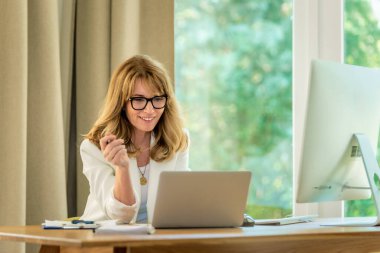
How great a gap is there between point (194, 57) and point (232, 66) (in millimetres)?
199

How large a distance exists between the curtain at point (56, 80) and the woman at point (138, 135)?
0.41 m

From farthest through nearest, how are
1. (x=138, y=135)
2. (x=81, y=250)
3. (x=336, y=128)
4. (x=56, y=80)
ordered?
(x=56, y=80) < (x=138, y=135) < (x=336, y=128) < (x=81, y=250)

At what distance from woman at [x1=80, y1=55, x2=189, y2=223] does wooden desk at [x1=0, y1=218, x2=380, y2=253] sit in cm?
47

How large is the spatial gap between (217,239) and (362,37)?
2.10 meters

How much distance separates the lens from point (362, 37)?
365 centimetres

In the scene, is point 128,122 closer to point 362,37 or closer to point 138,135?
point 138,135

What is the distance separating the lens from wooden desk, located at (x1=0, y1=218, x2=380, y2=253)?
1761mm

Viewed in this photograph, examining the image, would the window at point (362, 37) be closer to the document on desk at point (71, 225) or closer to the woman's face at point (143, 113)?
the woman's face at point (143, 113)

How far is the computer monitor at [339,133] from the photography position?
7.60 feet

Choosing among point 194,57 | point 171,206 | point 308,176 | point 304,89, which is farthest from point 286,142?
point 171,206

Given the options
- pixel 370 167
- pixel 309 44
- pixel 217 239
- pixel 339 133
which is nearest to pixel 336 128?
pixel 339 133

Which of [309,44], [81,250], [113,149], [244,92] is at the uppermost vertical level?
[309,44]

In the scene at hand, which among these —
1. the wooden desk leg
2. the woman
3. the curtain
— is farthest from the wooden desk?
the curtain

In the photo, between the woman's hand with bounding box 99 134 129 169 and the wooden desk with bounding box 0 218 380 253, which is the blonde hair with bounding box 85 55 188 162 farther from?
the wooden desk with bounding box 0 218 380 253
